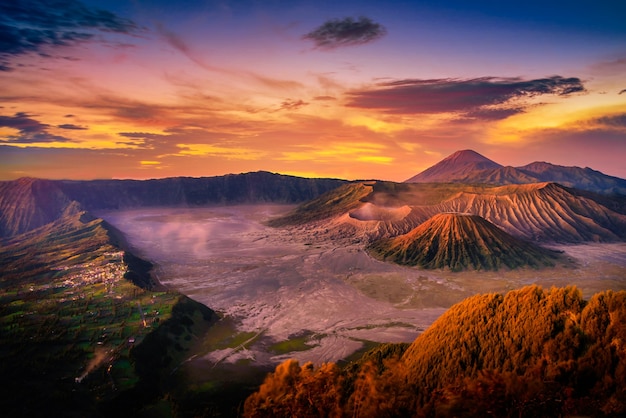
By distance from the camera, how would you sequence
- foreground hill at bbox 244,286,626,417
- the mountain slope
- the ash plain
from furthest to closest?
1. the mountain slope
2. the ash plain
3. foreground hill at bbox 244,286,626,417

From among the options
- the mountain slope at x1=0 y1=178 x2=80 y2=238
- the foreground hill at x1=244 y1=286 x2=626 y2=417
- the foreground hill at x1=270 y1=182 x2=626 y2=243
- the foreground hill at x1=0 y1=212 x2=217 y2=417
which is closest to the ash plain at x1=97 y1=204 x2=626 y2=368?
the foreground hill at x1=0 y1=212 x2=217 y2=417

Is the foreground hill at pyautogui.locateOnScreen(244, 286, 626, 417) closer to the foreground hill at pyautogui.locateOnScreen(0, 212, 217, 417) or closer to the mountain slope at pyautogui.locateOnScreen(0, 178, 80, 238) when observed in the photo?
the foreground hill at pyautogui.locateOnScreen(0, 212, 217, 417)

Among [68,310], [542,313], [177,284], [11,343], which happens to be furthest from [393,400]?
[177,284]

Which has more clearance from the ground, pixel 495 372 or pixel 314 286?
pixel 495 372

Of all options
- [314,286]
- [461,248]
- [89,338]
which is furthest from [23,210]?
[461,248]

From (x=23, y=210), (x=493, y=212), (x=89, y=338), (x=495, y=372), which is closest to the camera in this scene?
(x=495, y=372)

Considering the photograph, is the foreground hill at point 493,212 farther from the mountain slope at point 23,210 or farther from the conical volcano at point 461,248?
the mountain slope at point 23,210

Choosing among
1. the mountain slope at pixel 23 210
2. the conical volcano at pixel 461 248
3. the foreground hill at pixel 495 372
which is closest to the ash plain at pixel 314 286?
the conical volcano at pixel 461 248

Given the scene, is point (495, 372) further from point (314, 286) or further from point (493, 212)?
point (493, 212)
